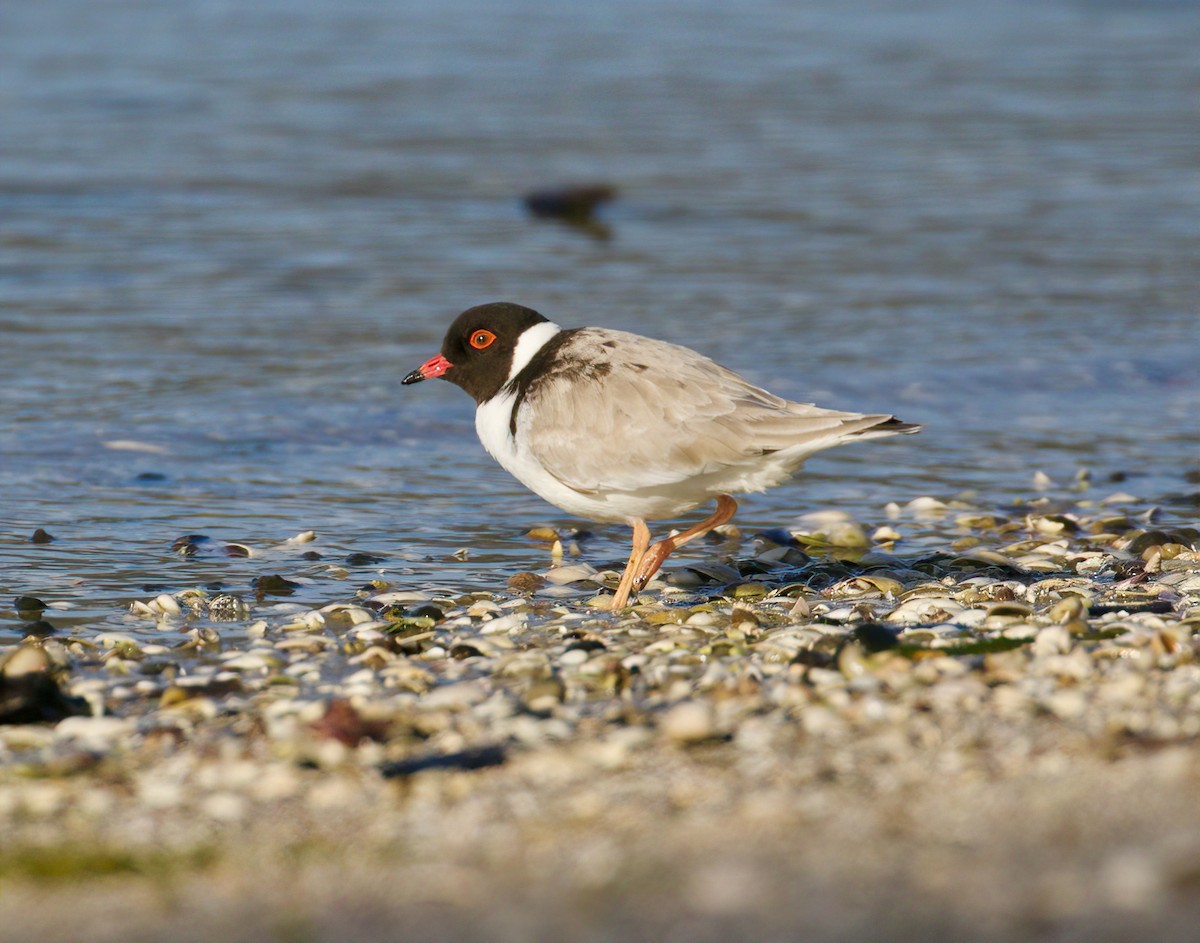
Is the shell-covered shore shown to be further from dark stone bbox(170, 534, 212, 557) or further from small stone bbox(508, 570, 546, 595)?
dark stone bbox(170, 534, 212, 557)

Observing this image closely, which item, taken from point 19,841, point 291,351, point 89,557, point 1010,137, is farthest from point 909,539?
point 1010,137

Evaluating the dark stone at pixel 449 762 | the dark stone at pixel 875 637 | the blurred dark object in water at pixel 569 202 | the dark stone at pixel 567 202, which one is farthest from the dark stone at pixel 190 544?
the dark stone at pixel 567 202

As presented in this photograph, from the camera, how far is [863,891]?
383 cm

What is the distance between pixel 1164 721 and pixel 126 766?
3.06 meters

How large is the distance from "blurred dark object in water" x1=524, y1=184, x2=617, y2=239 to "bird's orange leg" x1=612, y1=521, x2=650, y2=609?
9783 mm

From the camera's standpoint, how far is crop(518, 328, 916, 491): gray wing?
6418 mm

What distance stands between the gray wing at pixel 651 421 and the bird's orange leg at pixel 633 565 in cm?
33

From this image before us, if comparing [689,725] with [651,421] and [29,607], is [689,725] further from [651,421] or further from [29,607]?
[29,607]

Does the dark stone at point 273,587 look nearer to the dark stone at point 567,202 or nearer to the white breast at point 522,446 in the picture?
the white breast at point 522,446

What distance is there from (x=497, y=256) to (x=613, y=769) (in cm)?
1039

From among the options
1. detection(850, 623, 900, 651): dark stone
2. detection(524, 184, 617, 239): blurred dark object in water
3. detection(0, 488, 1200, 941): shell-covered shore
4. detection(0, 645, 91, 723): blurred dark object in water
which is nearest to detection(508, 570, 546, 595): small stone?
detection(0, 488, 1200, 941): shell-covered shore

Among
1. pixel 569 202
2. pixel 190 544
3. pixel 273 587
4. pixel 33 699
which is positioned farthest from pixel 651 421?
pixel 569 202

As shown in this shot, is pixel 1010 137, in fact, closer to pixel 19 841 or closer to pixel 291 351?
pixel 291 351

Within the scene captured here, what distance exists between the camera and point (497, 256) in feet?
47.6
